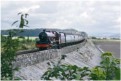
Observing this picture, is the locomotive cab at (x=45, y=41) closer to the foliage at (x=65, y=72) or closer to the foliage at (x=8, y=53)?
the foliage at (x=8, y=53)

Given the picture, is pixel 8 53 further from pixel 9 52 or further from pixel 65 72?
pixel 65 72

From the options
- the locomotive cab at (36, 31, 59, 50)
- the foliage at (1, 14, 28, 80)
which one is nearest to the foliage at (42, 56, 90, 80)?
the foliage at (1, 14, 28, 80)

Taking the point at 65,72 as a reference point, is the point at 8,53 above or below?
above

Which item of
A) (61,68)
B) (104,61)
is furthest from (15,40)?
(104,61)

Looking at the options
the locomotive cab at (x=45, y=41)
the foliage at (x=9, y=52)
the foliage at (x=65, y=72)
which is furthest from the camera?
the locomotive cab at (x=45, y=41)

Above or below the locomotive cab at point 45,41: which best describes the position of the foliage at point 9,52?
above

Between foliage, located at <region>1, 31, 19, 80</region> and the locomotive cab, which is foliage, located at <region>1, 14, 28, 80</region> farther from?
the locomotive cab

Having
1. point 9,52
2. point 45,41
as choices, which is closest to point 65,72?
point 9,52

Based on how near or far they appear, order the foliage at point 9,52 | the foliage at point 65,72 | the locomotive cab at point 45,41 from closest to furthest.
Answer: the foliage at point 65,72, the foliage at point 9,52, the locomotive cab at point 45,41

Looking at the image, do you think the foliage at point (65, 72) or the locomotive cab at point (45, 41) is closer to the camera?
the foliage at point (65, 72)

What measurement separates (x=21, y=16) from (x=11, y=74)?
109 cm

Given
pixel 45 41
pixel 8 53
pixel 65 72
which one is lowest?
pixel 45 41

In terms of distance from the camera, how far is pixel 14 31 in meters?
8.82

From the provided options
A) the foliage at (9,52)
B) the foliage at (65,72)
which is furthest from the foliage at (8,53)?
the foliage at (65,72)
